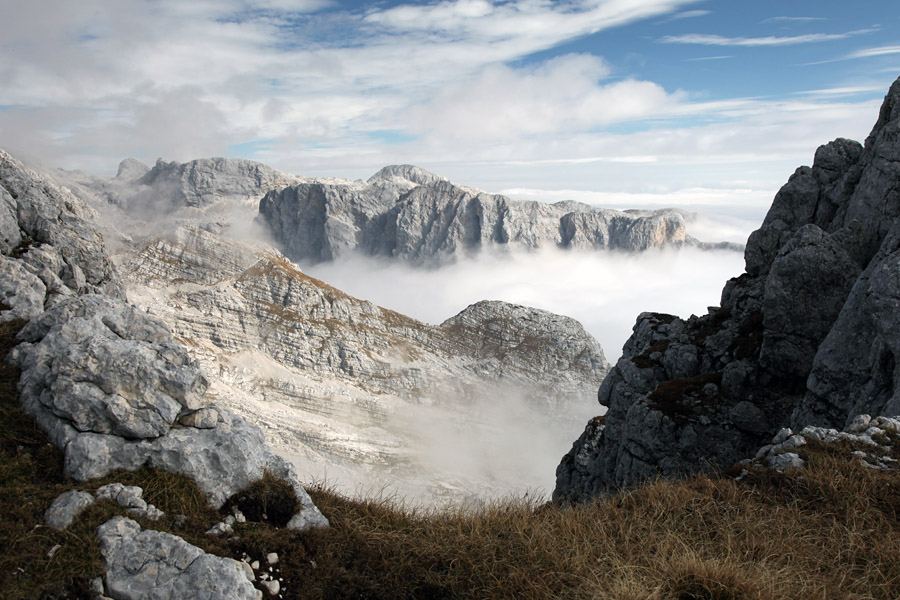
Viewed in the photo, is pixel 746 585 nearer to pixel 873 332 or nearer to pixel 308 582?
pixel 308 582

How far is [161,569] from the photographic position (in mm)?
7844

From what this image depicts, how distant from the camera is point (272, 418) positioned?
11375cm

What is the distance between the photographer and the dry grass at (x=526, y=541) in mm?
7450

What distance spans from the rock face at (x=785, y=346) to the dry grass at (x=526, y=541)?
11264 millimetres

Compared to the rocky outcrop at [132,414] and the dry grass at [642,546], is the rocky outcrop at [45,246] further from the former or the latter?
the dry grass at [642,546]

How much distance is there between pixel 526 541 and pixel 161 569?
19.4ft

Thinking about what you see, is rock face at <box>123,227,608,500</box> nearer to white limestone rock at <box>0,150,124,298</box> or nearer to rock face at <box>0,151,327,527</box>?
white limestone rock at <box>0,150,124,298</box>

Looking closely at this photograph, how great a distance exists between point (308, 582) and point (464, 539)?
9.26 ft

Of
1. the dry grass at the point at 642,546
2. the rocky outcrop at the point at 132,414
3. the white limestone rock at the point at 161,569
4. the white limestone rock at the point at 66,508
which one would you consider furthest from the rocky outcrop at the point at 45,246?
the dry grass at the point at 642,546

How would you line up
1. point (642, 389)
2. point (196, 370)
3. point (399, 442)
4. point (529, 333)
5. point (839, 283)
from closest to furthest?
point (196, 370)
point (839, 283)
point (642, 389)
point (399, 442)
point (529, 333)

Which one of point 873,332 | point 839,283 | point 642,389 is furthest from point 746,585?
point 642,389

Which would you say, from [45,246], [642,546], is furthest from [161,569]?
[45,246]

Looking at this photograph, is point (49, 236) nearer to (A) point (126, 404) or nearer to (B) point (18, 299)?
(B) point (18, 299)

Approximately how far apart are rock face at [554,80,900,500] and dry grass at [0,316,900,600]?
37.0 feet
